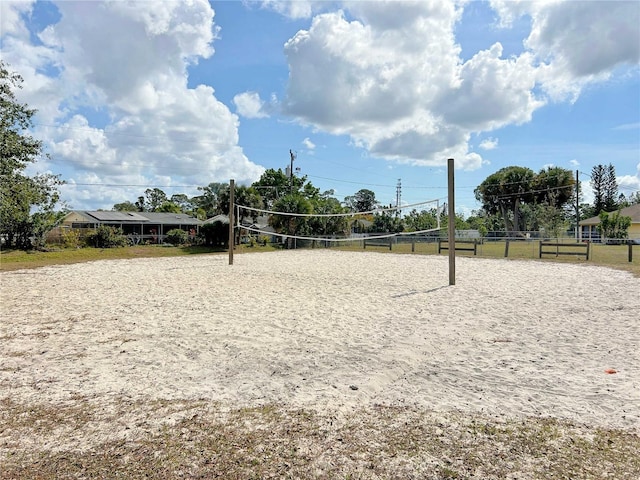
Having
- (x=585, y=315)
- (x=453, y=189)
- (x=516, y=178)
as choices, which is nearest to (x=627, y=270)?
(x=453, y=189)

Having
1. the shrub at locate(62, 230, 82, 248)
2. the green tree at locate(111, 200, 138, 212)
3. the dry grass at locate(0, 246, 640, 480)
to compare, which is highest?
the green tree at locate(111, 200, 138, 212)

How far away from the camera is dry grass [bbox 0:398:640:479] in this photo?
1911 mm

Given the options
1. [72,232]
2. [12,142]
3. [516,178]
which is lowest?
[72,232]

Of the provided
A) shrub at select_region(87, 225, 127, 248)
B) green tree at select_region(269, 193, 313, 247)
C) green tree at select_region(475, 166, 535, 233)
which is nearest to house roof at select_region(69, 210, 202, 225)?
shrub at select_region(87, 225, 127, 248)

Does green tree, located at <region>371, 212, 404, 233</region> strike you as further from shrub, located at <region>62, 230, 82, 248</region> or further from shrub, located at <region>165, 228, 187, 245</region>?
shrub, located at <region>62, 230, 82, 248</region>

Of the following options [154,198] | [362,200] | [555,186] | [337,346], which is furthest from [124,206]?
[337,346]

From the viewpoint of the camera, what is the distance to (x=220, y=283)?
8.43 meters

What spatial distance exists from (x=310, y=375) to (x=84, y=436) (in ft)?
5.32

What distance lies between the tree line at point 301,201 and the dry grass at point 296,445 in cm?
690

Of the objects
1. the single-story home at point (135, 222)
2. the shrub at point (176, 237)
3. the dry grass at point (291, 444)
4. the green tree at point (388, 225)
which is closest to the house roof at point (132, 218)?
the single-story home at point (135, 222)

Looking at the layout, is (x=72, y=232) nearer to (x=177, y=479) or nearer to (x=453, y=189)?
(x=453, y=189)

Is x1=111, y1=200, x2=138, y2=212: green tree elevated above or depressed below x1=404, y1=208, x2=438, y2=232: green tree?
above

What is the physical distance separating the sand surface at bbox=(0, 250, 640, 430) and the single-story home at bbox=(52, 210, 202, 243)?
19585 millimetres

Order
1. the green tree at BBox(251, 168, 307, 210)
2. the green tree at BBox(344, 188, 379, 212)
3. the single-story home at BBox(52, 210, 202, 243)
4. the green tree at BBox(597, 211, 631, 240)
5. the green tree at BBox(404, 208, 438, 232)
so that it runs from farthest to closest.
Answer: the green tree at BBox(344, 188, 379, 212), the green tree at BBox(404, 208, 438, 232), the green tree at BBox(251, 168, 307, 210), the single-story home at BBox(52, 210, 202, 243), the green tree at BBox(597, 211, 631, 240)
